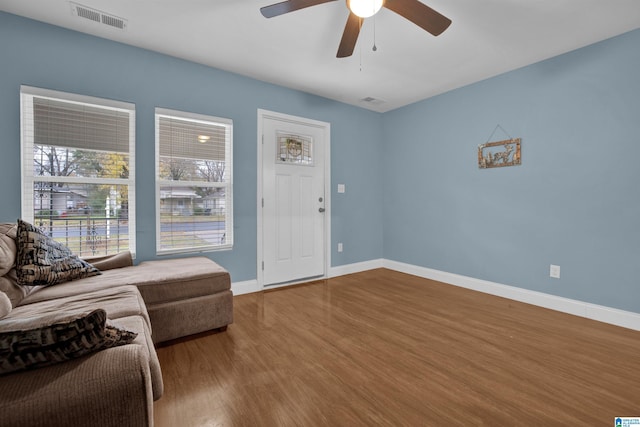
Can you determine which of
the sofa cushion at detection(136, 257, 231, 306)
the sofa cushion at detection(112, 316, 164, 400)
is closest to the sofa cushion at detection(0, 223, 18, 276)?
the sofa cushion at detection(136, 257, 231, 306)

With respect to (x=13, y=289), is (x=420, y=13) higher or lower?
higher

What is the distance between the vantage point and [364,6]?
71.3 inches

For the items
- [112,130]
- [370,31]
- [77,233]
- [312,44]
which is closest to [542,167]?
[370,31]

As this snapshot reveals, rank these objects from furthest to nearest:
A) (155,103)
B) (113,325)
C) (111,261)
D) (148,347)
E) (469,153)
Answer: (469,153) → (155,103) → (111,261) → (148,347) → (113,325)

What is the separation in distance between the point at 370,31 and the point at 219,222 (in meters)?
2.47

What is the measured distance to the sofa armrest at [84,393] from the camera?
782 millimetres

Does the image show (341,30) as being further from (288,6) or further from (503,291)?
(503,291)

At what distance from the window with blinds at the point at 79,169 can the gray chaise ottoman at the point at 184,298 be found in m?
0.59

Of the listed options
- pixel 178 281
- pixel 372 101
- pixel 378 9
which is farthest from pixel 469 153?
pixel 178 281

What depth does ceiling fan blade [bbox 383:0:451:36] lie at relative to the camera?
183 cm

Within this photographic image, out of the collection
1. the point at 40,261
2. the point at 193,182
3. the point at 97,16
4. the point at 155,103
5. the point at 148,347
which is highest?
the point at 97,16

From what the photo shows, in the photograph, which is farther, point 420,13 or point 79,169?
point 79,169

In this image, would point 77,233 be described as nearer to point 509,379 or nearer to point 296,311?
point 296,311

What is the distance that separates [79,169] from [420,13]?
3.05m
